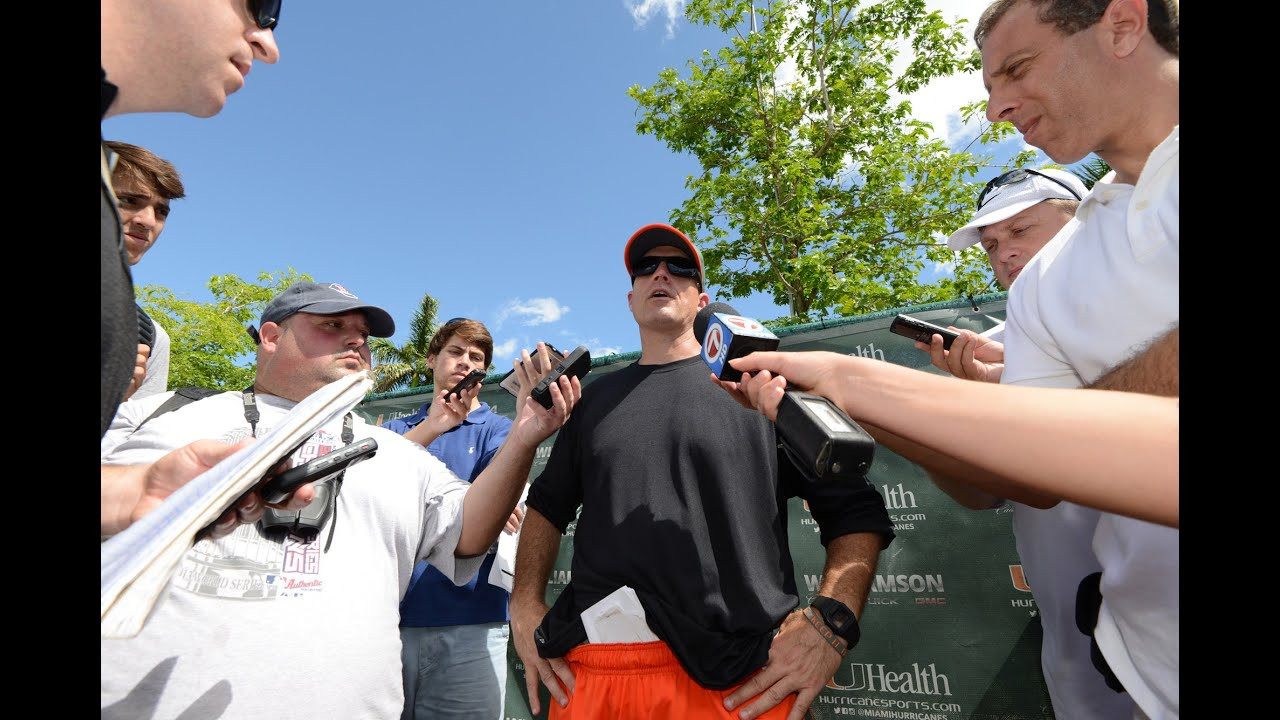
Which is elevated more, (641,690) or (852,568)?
(852,568)

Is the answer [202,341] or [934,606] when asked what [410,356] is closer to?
[202,341]

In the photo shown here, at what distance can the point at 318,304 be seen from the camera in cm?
265

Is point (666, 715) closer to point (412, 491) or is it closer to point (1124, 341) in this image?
point (412, 491)

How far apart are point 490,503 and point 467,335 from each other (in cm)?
224

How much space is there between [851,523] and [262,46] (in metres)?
2.27

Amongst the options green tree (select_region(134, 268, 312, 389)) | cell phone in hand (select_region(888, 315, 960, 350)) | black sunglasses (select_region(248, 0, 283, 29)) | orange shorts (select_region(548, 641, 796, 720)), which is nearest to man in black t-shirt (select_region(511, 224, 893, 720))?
orange shorts (select_region(548, 641, 796, 720))

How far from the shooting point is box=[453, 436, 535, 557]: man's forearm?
231 centimetres

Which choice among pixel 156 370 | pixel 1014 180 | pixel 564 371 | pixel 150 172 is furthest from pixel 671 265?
pixel 156 370

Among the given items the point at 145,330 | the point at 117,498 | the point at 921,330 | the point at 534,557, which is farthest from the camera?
the point at 921,330

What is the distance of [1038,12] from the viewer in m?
1.66

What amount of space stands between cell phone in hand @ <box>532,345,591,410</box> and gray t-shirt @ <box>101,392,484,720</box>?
22.4 inches

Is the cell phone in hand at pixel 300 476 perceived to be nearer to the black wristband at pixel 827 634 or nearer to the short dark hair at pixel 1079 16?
the black wristband at pixel 827 634

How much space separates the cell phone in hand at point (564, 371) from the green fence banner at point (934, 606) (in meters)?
1.63
